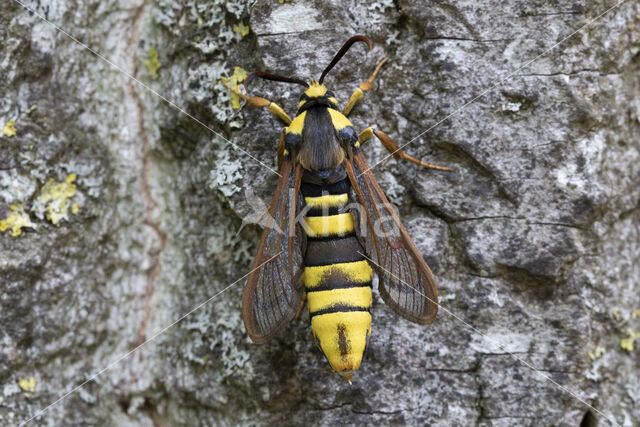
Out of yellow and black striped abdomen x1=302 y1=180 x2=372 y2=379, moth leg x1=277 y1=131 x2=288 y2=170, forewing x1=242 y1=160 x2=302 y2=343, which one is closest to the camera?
yellow and black striped abdomen x1=302 y1=180 x2=372 y2=379

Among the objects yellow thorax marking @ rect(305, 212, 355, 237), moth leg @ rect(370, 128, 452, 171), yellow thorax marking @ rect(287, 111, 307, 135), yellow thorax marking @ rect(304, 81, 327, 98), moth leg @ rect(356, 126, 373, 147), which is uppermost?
yellow thorax marking @ rect(304, 81, 327, 98)

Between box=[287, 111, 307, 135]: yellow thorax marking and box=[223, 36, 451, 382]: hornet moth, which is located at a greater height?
box=[287, 111, 307, 135]: yellow thorax marking

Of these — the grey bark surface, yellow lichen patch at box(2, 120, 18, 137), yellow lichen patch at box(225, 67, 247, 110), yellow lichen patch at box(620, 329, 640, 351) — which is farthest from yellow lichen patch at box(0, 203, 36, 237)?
yellow lichen patch at box(620, 329, 640, 351)

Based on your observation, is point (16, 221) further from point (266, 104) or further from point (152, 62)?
point (266, 104)

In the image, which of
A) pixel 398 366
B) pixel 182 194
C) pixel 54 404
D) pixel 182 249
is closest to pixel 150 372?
pixel 54 404

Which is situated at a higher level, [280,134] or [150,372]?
[280,134]

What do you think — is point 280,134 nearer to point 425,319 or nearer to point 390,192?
point 390,192

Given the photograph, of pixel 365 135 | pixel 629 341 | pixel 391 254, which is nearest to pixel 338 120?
pixel 365 135

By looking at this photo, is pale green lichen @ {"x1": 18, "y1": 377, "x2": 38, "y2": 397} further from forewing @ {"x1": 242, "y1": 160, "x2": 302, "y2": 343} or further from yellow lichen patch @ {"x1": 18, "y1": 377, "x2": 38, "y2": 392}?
forewing @ {"x1": 242, "y1": 160, "x2": 302, "y2": 343}
